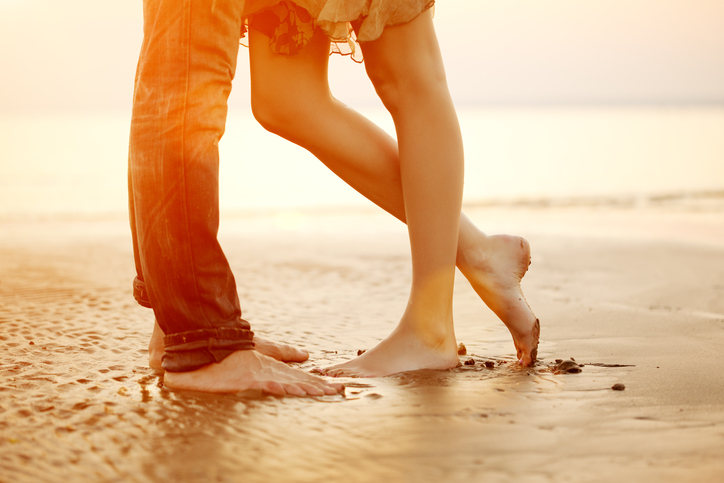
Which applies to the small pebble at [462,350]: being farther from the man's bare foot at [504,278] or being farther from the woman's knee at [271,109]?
the woman's knee at [271,109]

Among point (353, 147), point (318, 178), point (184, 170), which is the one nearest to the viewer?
point (184, 170)

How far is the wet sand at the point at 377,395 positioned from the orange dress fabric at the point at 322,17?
80 centimetres

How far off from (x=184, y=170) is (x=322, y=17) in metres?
0.46

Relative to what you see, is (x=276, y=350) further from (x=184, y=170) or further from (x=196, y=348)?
(x=184, y=170)

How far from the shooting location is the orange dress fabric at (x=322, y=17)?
159cm

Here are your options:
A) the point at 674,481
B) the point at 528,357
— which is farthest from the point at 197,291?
the point at 674,481

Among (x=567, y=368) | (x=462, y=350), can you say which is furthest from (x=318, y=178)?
(x=567, y=368)

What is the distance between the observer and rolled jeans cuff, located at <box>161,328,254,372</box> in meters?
1.54

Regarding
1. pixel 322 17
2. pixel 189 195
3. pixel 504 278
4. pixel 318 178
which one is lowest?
pixel 504 278

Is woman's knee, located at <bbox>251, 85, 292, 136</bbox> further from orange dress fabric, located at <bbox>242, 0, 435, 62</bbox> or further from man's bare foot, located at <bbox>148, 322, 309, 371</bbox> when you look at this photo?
man's bare foot, located at <bbox>148, 322, 309, 371</bbox>

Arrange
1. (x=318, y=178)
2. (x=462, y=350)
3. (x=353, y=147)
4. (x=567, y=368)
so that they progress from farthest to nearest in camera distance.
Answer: (x=318, y=178)
(x=462, y=350)
(x=353, y=147)
(x=567, y=368)

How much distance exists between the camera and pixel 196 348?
5.06ft

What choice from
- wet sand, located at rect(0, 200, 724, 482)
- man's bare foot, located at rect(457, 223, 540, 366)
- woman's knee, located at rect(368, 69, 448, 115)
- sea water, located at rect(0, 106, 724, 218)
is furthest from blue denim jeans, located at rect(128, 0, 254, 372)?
sea water, located at rect(0, 106, 724, 218)

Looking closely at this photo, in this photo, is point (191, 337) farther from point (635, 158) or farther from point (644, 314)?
point (635, 158)
